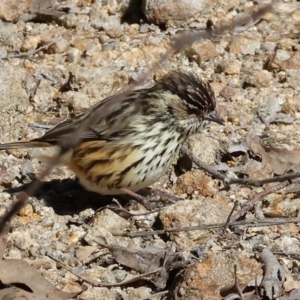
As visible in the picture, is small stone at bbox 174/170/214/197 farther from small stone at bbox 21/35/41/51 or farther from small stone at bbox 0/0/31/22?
small stone at bbox 0/0/31/22

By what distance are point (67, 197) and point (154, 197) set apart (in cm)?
72

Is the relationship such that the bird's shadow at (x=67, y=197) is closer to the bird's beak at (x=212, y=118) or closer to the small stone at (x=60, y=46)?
the bird's beak at (x=212, y=118)

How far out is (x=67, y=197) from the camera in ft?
20.9

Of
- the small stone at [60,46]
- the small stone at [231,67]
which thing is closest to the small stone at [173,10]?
the small stone at [231,67]

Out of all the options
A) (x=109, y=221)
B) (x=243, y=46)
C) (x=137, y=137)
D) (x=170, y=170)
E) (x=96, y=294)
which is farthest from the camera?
(x=243, y=46)

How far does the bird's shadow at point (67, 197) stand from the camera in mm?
6199

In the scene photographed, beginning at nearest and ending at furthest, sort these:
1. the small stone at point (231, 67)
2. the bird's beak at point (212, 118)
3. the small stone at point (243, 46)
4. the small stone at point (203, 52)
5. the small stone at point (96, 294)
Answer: the small stone at point (96, 294)
the bird's beak at point (212, 118)
the small stone at point (231, 67)
the small stone at point (203, 52)
the small stone at point (243, 46)

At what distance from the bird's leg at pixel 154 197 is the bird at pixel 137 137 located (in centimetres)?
2

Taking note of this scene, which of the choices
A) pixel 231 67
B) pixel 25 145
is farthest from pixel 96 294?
pixel 231 67

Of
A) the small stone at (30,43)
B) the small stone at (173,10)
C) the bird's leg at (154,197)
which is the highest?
the small stone at (173,10)

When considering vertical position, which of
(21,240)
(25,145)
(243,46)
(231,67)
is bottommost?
(21,240)

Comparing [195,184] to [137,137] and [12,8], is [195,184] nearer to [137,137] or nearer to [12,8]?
[137,137]

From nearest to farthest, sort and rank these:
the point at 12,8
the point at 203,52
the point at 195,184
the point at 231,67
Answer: the point at 195,184
the point at 231,67
the point at 203,52
the point at 12,8

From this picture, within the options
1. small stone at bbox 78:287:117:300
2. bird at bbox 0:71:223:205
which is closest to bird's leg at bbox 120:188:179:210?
bird at bbox 0:71:223:205
